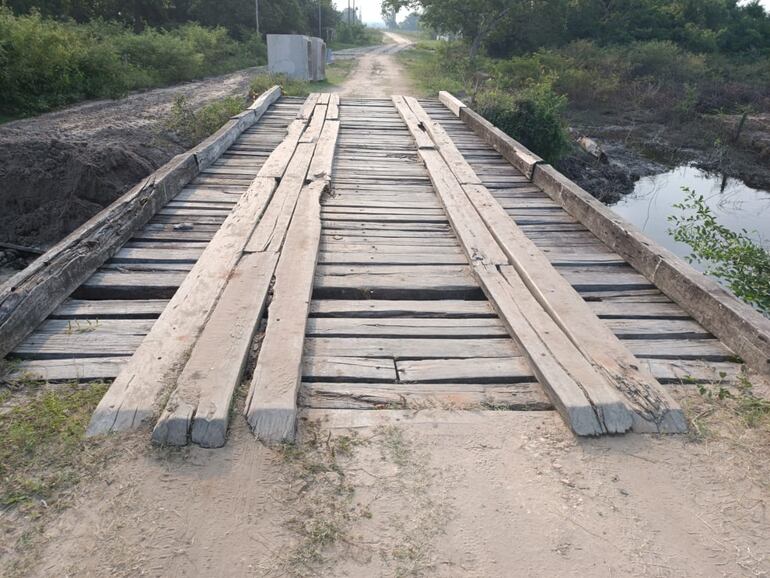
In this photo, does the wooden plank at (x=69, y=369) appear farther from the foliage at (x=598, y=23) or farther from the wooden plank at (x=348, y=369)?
the foliage at (x=598, y=23)

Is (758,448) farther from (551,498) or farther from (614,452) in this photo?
(551,498)

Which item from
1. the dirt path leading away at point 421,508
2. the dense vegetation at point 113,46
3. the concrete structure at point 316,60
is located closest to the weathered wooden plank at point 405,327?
the dirt path leading away at point 421,508

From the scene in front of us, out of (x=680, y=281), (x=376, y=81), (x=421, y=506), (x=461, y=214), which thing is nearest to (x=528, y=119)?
(x=461, y=214)

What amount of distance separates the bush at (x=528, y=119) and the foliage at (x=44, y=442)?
1031 centimetres

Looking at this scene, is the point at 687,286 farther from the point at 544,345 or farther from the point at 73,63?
the point at 73,63

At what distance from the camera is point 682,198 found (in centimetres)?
1341

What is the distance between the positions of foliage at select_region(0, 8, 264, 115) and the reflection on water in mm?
13713

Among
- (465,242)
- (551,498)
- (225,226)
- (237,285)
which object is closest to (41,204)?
(225,226)

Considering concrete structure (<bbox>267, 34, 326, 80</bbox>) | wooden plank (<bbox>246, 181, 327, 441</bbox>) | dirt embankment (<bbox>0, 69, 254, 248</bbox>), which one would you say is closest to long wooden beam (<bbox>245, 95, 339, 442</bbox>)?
wooden plank (<bbox>246, 181, 327, 441</bbox>)

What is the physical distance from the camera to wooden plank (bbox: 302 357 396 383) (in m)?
2.59

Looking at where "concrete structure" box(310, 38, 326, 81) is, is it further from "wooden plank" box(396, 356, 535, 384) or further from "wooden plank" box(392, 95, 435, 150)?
"wooden plank" box(396, 356, 535, 384)

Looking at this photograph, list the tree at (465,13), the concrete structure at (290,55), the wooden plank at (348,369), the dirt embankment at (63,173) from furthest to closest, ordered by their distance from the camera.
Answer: the tree at (465,13) → the concrete structure at (290,55) → the dirt embankment at (63,173) → the wooden plank at (348,369)

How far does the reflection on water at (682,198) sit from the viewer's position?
37.9ft

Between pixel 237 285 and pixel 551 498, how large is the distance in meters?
2.03
